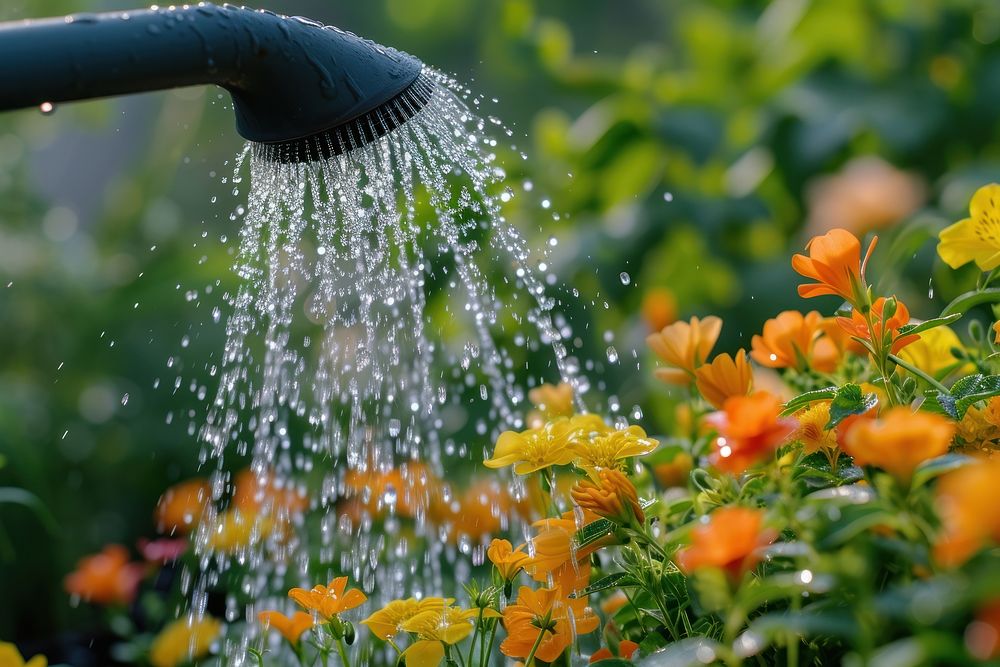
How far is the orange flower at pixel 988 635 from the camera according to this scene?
0.36m

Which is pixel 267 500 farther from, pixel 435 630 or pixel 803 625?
pixel 803 625

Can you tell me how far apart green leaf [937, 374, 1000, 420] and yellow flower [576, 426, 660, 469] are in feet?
0.57

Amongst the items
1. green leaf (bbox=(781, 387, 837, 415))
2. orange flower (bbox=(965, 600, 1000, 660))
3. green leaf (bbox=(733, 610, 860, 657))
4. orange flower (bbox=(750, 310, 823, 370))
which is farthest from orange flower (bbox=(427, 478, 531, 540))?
orange flower (bbox=(965, 600, 1000, 660))

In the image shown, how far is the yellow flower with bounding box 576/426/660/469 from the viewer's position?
64 cm

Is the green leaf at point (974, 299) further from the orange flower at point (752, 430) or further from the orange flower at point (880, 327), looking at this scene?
the orange flower at point (752, 430)

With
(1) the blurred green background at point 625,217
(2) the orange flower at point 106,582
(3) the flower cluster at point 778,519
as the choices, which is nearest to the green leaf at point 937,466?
(3) the flower cluster at point 778,519

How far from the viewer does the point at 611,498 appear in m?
0.58

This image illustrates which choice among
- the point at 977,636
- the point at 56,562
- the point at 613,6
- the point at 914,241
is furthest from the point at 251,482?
the point at 613,6

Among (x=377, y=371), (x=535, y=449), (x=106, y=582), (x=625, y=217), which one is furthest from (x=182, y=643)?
(x=625, y=217)

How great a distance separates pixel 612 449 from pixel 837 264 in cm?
18

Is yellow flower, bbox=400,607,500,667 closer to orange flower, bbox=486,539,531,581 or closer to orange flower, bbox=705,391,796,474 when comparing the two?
orange flower, bbox=486,539,531,581

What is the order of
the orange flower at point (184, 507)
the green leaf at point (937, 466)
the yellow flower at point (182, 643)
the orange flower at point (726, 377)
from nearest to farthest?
the green leaf at point (937, 466) → the orange flower at point (726, 377) → the yellow flower at point (182, 643) → the orange flower at point (184, 507)

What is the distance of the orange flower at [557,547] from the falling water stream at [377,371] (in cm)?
30

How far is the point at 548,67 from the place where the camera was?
6.50 feet
